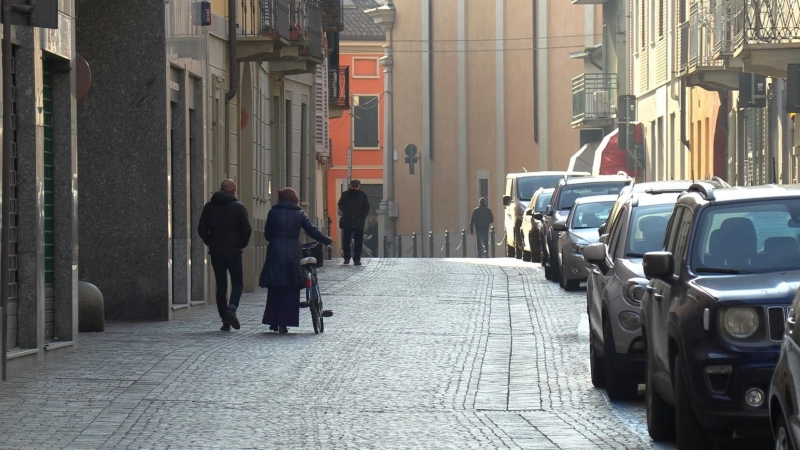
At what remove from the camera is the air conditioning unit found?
57375 millimetres

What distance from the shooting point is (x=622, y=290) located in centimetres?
1324

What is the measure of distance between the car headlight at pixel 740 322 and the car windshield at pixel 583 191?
2291 cm

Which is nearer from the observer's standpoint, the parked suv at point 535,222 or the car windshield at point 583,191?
the car windshield at point 583,191

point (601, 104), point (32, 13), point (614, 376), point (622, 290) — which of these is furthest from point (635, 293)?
point (601, 104)

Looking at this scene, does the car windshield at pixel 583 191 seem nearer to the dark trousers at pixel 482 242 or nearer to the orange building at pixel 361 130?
the dark trousers at pixel 482 242

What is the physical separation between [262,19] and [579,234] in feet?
21.2

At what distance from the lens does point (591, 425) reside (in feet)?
38.5

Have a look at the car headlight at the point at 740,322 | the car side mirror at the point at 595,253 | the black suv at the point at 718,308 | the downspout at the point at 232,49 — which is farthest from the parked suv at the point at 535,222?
the car headlight at the point at 740,322

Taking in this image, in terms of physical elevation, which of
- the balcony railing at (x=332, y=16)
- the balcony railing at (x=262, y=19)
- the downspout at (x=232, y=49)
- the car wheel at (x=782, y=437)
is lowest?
the car wheel at (x=782, y=437)

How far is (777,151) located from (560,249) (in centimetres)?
511

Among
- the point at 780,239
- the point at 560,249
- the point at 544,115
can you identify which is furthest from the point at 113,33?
the point at 544,115

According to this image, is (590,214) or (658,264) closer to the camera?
(658,264)

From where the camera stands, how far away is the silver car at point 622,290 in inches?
513

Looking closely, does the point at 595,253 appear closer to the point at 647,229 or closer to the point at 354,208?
the point at 647,229
